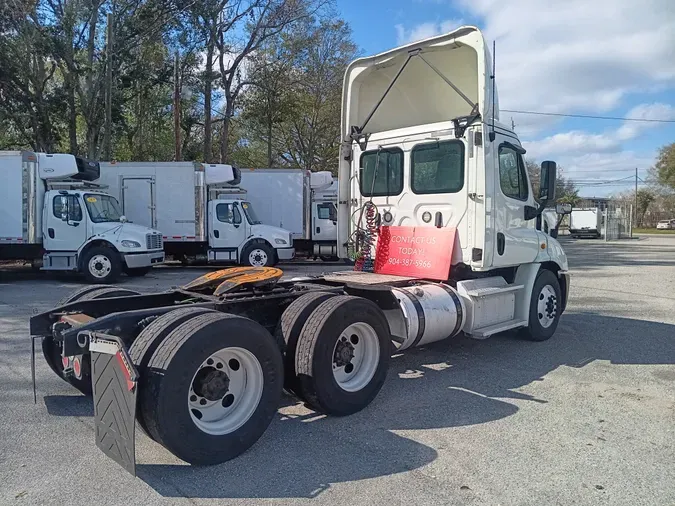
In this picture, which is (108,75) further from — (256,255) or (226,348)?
(226,348)

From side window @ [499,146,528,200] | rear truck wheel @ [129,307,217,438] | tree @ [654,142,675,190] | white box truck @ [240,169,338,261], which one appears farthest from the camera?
tree @ [654,142,675,190]

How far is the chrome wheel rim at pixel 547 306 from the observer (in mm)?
7645

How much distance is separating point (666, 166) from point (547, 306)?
66.6 metres

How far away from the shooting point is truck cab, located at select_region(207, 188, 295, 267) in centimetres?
1805

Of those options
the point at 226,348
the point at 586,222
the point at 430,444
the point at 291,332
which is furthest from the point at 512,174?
the point at 586,222

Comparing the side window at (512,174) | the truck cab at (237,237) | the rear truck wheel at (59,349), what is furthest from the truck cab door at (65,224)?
the side window at (512,174)

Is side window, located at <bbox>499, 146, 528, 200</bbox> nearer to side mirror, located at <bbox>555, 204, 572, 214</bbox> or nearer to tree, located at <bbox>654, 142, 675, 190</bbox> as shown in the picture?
side mirror, located at <bbox>555, 204, 572, 214</bbox>

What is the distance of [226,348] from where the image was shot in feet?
12.9

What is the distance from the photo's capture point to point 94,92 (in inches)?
953

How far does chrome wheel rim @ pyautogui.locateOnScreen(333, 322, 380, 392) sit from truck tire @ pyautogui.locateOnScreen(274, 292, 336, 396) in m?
0.37

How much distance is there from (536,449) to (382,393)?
169cm

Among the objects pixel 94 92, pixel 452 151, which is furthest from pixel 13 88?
pixel 452 151

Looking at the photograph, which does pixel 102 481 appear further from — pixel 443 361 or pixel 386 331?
pixel 443 361

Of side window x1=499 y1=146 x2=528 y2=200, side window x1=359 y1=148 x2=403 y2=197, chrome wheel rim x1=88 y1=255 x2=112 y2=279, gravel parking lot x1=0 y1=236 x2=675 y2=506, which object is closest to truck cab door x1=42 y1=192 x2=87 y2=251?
chrome wheel rim x1=88 y1=255 x2=112 y2=279
